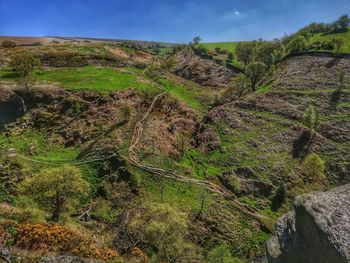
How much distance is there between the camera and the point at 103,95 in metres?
79.0

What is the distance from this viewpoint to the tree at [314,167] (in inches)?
2431

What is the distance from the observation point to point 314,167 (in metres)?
62.2

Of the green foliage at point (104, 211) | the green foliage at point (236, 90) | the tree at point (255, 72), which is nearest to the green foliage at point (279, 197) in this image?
the green foliage at point (104, 211)

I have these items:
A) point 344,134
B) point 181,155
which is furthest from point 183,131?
point 344,134

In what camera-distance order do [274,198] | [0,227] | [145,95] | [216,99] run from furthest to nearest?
[216,99] → [145,95] → [274,198] → [0,227]

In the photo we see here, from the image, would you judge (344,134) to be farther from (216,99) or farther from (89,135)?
(89,135)

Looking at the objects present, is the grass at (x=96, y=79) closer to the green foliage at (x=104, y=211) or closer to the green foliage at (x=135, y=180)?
the green foliage at (x=135, y=180)

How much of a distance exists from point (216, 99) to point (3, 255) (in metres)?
76.4

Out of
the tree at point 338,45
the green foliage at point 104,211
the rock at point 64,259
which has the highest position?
the tree at point 338,45

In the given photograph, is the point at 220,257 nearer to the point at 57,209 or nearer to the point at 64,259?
the point at 57,209

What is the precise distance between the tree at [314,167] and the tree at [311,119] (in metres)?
12.5

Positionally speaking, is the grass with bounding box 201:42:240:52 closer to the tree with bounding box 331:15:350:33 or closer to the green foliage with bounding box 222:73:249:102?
the tree with bounding box 331:15:350:33

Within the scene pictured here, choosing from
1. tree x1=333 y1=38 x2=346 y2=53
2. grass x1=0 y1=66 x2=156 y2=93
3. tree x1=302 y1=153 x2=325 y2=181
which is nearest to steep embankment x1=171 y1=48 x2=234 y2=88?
grass x1=0 y1=66 x2=156 y2=93

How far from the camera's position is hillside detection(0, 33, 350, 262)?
4800cm
